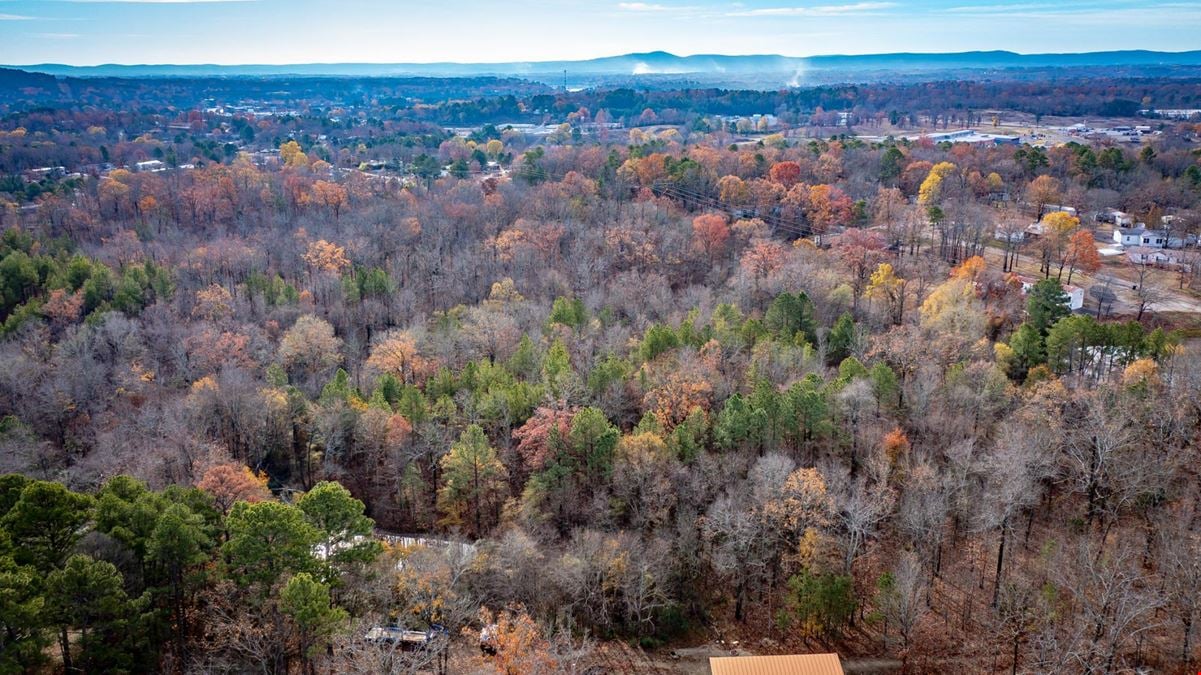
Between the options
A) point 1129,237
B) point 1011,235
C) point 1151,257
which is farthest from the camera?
point 1011,235

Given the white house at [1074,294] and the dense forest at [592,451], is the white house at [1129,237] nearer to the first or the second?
the dense forest at [592,451]

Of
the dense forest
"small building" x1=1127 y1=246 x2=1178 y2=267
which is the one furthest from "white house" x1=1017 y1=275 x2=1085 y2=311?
"small building" x1=1127 y1=246 x2=1178 y2=267

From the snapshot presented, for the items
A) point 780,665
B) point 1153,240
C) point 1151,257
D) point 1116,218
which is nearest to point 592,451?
point 780,665

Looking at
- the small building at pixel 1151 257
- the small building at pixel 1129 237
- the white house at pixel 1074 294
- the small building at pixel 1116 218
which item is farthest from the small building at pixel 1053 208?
the white house at pixel 1074 294

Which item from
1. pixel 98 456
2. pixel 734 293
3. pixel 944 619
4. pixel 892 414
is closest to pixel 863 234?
pixel 734 293

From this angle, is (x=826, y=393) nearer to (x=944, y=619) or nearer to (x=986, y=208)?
(x=944, y=619)

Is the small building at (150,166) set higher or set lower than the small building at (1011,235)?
higher

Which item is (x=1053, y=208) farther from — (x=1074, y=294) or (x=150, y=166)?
(x=150, y=166)
